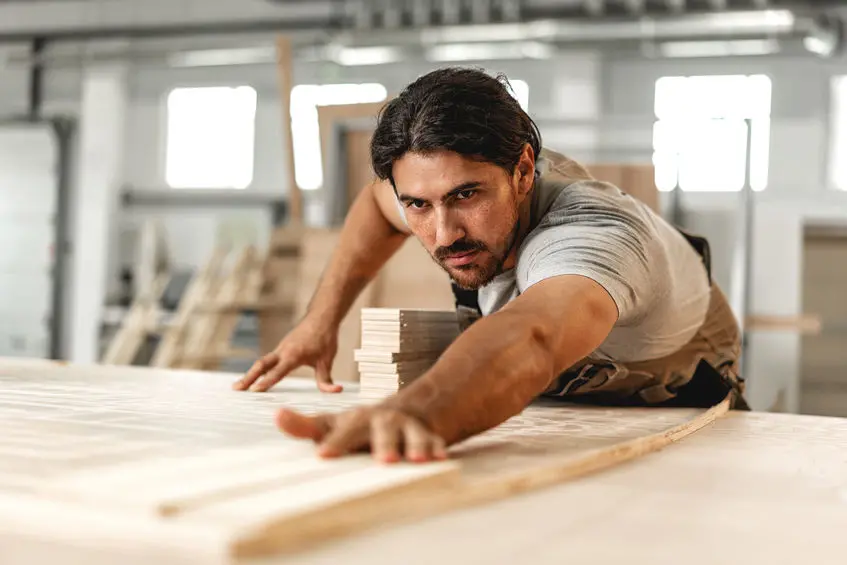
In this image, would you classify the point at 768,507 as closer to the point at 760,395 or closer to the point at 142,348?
the point at 760,395

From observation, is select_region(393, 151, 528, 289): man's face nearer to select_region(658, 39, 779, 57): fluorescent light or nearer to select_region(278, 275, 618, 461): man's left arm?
select_region(278, 275, 618, 461): man's left arm

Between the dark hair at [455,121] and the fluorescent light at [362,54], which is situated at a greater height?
the fluorescent light at [362,54]

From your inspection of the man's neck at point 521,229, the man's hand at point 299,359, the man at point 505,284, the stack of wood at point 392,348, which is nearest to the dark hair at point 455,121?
the man at point 505,284

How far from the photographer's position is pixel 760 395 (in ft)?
16.7

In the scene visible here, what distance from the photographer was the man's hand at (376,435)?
3.01 ft

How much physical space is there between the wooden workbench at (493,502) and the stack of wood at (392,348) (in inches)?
14.4

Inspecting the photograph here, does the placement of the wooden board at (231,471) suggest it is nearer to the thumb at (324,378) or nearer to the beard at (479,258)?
the beard at (479,258)

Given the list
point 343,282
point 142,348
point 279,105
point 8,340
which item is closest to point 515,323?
point 343,282

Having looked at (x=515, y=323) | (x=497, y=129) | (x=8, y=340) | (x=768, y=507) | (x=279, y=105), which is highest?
(x=279, y=105)

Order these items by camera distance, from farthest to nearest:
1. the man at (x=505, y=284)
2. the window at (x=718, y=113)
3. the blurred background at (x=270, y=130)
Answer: the window at (x=718, y=113) < the blurred background at (x=270, y=130) < the man at (x=505, y=284)

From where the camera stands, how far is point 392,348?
1.89 meters

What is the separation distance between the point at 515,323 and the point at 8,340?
31.7ft

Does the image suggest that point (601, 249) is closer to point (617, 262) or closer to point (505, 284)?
point (617, 262)

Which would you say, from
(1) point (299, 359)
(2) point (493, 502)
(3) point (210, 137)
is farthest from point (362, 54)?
(2) point (493, 502)
